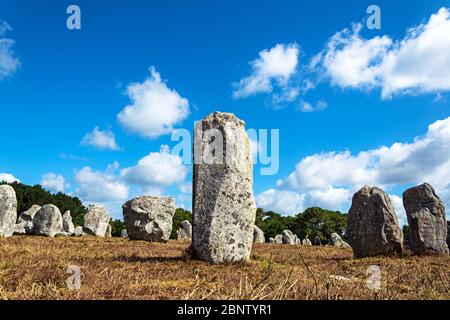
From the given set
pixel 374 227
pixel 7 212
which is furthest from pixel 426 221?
pixel 7 212

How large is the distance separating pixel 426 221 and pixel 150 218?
1460cm

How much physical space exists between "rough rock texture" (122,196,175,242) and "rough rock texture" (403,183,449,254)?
13.2 metres

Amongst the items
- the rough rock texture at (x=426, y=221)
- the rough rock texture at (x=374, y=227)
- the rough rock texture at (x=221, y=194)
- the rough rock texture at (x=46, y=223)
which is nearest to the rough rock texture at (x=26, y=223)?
the rough rock texture at (x=46, y=223)

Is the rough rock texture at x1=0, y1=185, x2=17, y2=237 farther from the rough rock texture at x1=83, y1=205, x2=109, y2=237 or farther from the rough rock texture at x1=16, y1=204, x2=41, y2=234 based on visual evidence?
the rough rock texture at x1=83, y1=205, x2=109, y2=237

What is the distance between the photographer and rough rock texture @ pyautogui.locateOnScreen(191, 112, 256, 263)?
10.2 meters

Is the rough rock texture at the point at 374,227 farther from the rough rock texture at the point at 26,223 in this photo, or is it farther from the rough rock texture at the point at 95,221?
the rough rock texture at the point at 95,221

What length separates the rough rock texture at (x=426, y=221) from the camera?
16.5m

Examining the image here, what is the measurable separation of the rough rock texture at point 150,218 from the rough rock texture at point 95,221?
459 inches

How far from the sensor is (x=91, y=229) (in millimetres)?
35719

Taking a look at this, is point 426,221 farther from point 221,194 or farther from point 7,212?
point 7,212

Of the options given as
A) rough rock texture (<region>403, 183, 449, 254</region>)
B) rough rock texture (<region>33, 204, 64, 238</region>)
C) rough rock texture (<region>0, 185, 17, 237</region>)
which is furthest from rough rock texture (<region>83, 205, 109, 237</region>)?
rough rock texture (<region>403, 183, 449, 254</region>)

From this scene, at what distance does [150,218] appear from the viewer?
24.9 meters
